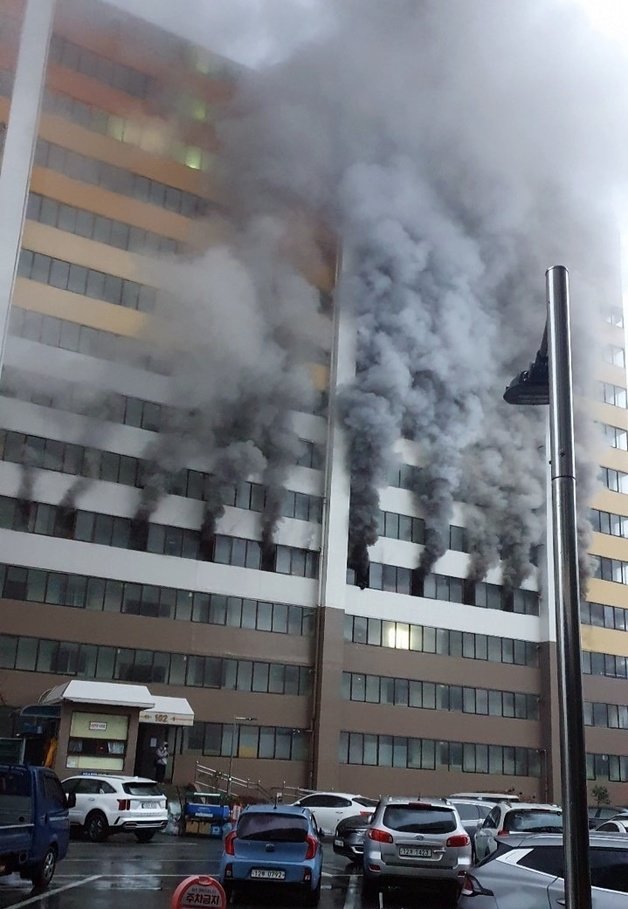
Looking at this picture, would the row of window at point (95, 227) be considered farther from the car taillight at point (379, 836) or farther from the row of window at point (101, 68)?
the car taillight at point (379, 836)

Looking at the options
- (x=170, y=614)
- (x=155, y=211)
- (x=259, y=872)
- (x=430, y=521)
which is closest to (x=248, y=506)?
(x=170, y=614)

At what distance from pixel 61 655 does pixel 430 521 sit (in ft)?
63.8

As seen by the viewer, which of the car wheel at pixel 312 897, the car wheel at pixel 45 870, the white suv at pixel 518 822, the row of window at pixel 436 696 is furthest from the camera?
the row of window at pixel 436 696

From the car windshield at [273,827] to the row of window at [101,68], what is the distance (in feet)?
132

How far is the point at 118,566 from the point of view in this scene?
3772cm

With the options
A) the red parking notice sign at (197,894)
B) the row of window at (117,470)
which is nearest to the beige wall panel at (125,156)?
the row of window at (117,470)

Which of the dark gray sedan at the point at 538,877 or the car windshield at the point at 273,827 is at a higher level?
the dark gray sedan at the point at 538,877

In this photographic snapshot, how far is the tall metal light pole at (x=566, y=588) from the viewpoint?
4.98m

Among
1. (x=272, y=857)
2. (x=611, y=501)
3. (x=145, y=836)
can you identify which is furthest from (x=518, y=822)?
(x=611, y=501)

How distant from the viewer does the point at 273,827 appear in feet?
43.5

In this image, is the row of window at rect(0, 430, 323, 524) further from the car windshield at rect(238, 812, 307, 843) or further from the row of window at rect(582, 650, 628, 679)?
the car windshield at rect(238, 812, 307, 843)

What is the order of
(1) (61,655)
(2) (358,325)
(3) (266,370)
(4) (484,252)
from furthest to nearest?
(4) (484,252)
(2) (358,325)
(3) (266,370)
(1) (61,655)

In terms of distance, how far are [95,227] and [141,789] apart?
28.0m

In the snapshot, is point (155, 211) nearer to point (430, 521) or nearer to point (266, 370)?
point (266, 370)
